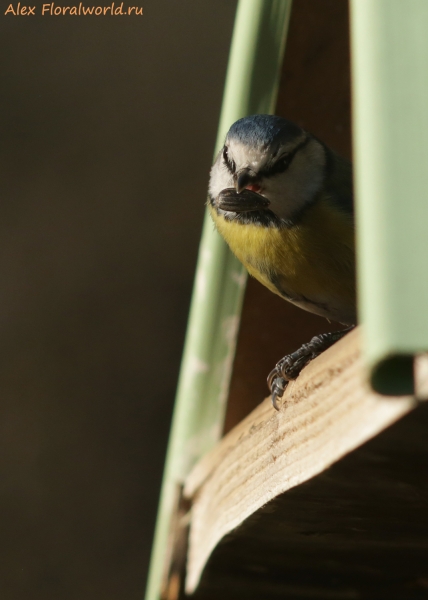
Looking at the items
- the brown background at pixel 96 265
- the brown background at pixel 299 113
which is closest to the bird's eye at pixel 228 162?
the brown background at pixel 299 113

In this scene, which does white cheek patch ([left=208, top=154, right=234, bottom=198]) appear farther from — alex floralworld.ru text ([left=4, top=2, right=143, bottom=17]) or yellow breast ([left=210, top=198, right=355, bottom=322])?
alex floralworld.ru text ([left=4, top=2, right=143, bottom=17])

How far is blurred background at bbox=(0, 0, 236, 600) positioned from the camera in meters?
1.90

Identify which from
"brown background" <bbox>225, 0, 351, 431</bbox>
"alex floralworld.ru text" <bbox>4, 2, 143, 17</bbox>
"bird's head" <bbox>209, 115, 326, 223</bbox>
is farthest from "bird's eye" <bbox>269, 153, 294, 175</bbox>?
"alex floralworld.ru text" <bbox>4, 2, 143, 17</bbox>

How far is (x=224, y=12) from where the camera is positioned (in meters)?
1.92

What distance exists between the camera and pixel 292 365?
69 centimetres

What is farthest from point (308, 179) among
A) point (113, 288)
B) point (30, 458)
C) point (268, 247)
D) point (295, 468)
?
point (30, 458)

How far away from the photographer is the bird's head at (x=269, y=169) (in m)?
0.82

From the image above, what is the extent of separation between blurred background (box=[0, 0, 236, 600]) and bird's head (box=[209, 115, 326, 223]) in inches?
41.9

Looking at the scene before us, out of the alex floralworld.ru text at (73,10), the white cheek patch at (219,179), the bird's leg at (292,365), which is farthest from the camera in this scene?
the alex floralworld.ru text at (73,10)

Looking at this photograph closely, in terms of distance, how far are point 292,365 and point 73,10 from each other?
1270 mm

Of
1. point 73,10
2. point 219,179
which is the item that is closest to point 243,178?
point 219,179

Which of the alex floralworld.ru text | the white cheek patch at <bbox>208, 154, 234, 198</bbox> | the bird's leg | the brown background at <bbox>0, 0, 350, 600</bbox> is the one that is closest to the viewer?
the bird's leg

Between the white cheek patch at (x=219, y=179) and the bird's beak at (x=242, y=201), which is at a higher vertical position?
the white cheek patch at (x=219, y=179)

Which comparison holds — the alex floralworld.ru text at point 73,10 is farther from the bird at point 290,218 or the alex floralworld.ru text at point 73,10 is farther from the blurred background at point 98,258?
the bird at point 290,218
